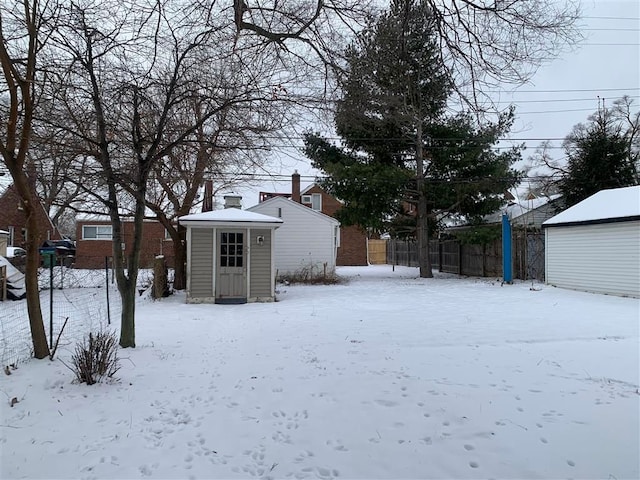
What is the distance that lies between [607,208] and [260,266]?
34.3 feet

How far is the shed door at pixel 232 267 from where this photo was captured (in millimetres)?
11906

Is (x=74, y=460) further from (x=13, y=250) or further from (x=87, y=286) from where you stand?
(x=13, y=250)

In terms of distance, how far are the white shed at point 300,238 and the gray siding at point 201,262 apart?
7.29 meters

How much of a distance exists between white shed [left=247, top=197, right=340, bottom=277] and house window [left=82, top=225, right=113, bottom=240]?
12198 millimetres

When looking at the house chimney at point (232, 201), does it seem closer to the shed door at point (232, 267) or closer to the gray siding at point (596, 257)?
the shed door at point (232, 267)

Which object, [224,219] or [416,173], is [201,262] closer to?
[224,219]

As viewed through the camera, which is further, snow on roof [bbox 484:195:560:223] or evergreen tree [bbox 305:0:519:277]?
snow on roof [bbox 484:195:560:223]

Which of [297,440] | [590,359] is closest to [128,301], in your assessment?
[297,440]

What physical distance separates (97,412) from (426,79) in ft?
18.9

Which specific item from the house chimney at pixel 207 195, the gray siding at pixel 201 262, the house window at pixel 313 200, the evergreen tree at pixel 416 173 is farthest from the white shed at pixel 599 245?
the house window at pixel 313 200

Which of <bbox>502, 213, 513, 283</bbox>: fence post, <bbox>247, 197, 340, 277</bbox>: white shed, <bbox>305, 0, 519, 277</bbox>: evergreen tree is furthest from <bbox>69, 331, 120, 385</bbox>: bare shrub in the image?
<bbox>502, 213, 513, 283</bbox>: fence post

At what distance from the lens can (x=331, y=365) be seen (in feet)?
17.7

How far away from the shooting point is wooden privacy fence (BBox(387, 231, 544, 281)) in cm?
1720

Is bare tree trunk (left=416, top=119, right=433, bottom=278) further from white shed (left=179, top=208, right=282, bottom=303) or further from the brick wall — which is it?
the brick wall
